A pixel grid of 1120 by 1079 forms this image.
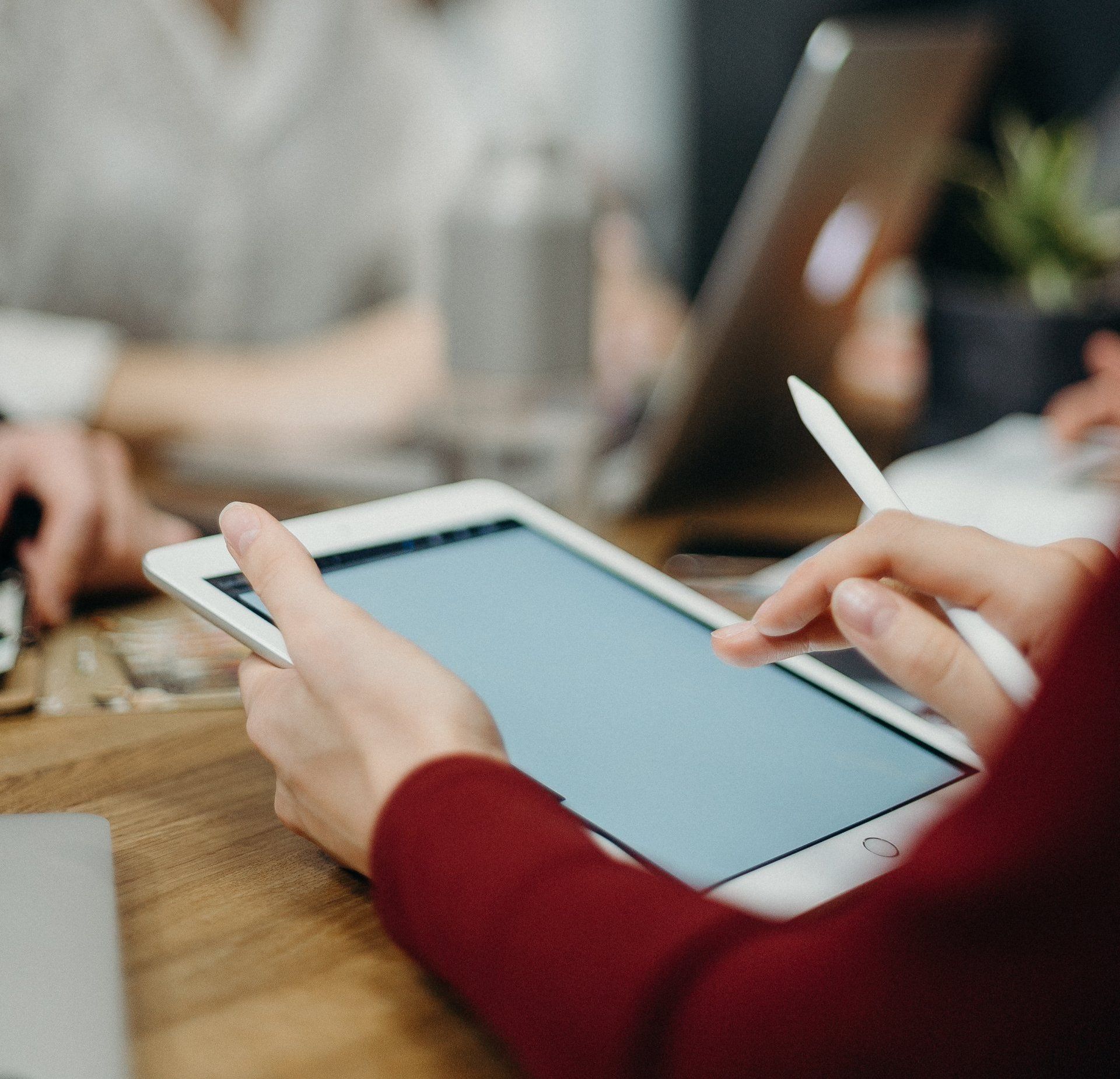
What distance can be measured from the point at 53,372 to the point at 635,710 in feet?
2.42

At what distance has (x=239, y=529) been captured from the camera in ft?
1.20

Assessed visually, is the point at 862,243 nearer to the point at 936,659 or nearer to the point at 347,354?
the point at 936,659

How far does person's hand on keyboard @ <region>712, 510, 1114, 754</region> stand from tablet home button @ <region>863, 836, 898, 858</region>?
42mm

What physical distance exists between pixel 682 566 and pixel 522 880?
0.42 m

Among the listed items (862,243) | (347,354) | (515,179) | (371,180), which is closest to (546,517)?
(515,179)

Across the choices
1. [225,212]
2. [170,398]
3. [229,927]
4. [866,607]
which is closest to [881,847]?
[866,607]

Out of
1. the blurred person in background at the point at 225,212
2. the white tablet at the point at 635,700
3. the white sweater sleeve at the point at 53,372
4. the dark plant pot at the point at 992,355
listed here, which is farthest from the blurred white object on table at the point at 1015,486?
the white sweater sleeve at the point at 53,372

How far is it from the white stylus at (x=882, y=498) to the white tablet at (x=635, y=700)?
63mm

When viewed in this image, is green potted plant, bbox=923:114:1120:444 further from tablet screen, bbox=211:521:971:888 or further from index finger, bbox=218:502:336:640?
index finger, bbox=218:502:336:640

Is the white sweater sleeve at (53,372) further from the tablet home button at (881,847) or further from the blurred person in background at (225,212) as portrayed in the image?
the tablet home button at (881,847)

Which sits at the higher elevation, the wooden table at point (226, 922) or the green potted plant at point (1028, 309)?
the green potted plant at point (1028, 309)

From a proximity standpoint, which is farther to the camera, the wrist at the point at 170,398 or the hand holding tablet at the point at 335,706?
the wrist at the point at 170,398

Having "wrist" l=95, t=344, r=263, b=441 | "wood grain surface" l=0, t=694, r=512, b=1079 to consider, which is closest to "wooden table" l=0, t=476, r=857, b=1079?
"wood grain surface" l=0, t=694, r=512, b=1079

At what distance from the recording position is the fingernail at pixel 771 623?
384 mm
